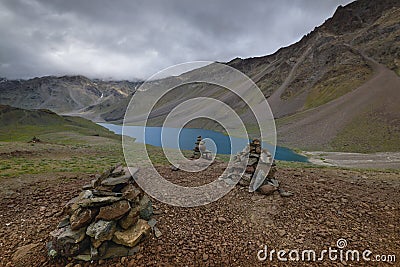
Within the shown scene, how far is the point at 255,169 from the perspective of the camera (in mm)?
11367

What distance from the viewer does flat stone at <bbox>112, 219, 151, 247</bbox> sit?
6555mm

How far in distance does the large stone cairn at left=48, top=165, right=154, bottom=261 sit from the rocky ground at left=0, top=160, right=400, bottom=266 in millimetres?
284

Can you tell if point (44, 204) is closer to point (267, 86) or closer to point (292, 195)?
point (292, 195)

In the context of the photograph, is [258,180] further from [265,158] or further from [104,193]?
[104,193]

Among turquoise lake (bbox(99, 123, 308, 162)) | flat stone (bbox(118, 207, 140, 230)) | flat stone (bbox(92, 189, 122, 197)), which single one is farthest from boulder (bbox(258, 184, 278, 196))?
turquoise lake (bbox(99, 123, 308, 162))

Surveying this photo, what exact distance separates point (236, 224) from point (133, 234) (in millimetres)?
3850

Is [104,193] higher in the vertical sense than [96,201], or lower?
higher

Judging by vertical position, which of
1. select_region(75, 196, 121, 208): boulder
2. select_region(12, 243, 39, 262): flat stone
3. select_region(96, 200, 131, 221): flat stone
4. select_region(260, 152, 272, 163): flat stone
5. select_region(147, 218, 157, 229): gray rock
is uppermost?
select_region(260, 152, 272, 163): flat stone

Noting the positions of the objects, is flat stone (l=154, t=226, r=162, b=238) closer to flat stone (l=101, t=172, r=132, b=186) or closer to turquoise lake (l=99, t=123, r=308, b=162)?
flat stone (l=101, t=172, r=132, b=186)

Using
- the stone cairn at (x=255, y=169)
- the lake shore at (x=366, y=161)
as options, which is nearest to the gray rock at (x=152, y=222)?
the stone cairn at (x=255, y=169)

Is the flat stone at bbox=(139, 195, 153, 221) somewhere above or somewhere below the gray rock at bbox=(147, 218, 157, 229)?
above

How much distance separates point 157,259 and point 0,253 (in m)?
4.65

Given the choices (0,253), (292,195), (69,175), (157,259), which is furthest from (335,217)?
(69,175)

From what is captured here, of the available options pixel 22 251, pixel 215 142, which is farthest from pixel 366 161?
pixel 22 251
